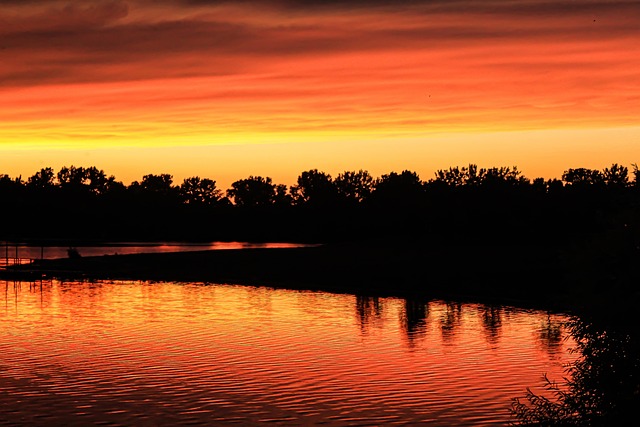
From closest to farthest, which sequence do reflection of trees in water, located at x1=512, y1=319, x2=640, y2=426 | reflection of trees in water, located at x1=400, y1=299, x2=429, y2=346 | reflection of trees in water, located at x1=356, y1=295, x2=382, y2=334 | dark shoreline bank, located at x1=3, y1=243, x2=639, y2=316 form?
reflection of trees in water, located at x1=512, y1=319, x2=640, y2=426
reflection of trees in water, located at x1=400, y1=299, x2=429, y2=346
reflection of trees in water, located at x1=356, y1=295, x2=382, y2=334
dark shoreline bank, located at x1=3, y1=243, x2=639, y2=316

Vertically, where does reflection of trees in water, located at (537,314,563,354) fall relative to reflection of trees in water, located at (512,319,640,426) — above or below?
below

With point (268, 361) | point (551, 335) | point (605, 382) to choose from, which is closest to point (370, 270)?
point (551, 335)

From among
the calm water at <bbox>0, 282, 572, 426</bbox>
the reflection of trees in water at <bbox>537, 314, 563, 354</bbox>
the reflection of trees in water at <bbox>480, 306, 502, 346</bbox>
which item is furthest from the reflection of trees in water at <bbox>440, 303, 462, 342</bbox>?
the reflection of trees in water at <bbox>537, 314, 563, 354</bbox>

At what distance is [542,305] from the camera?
214ft

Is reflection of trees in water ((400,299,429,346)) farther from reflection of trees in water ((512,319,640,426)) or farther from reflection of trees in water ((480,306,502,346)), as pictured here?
reflection of trees in water ((512,319,640,426))

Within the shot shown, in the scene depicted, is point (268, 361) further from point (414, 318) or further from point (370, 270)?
point (370, 270)

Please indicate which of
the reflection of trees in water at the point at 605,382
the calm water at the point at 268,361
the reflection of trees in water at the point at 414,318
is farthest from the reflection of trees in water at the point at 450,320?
the reflection of trees in water at the point at 605,382

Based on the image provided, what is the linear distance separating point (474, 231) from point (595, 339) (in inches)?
4388

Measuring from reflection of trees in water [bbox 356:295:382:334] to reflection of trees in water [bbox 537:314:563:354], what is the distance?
32.1 feet

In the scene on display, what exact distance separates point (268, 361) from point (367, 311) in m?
21.1

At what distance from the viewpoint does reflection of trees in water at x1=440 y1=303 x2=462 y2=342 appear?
50250 mm

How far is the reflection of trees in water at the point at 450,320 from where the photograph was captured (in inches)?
1978

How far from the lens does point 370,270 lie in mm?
89625

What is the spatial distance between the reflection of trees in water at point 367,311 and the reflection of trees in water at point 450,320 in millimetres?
4255
